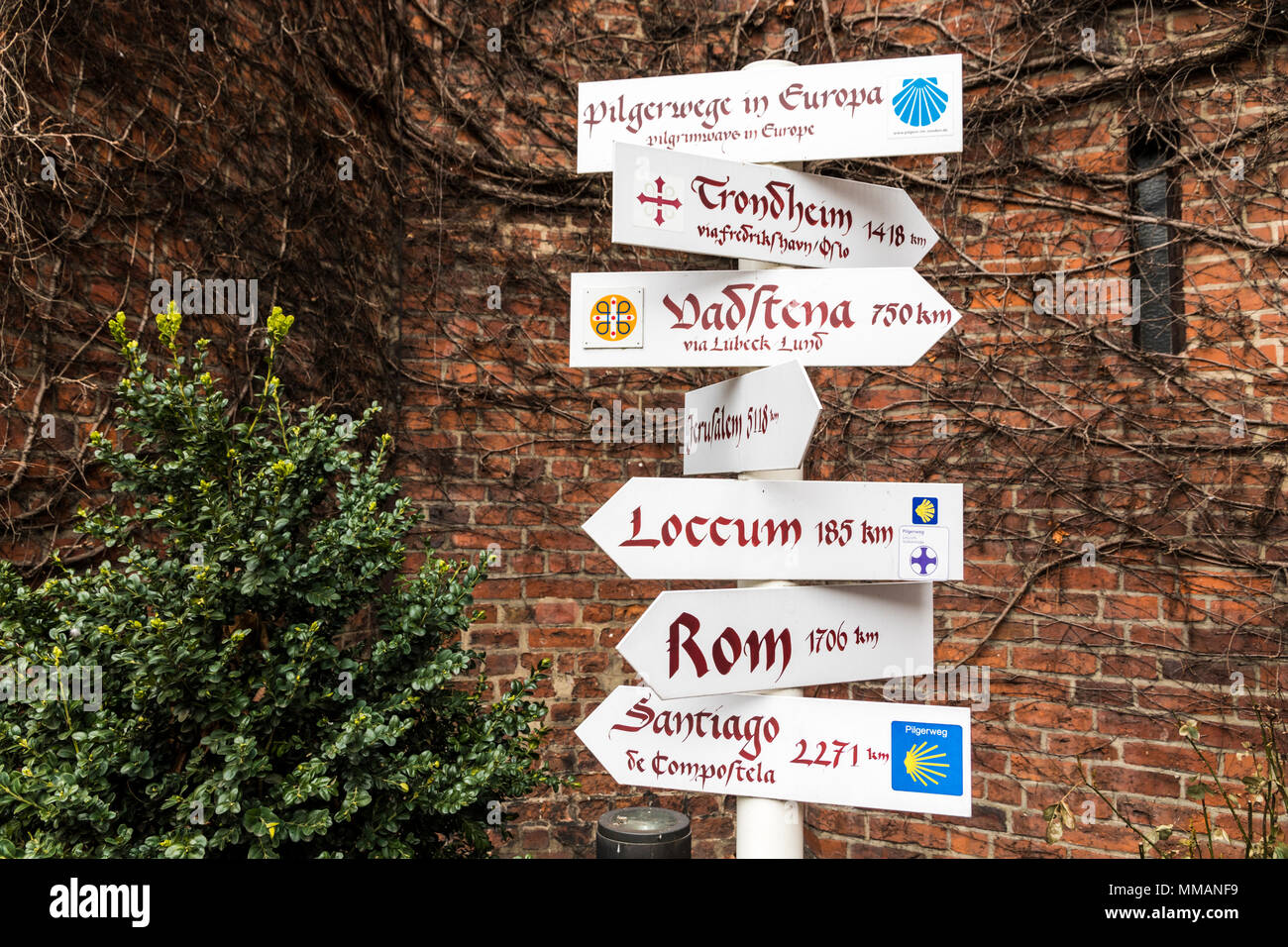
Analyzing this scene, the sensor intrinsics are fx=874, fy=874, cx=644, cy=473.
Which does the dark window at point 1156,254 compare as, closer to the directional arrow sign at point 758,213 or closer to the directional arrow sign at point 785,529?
the directional arrow sign at point 758,213

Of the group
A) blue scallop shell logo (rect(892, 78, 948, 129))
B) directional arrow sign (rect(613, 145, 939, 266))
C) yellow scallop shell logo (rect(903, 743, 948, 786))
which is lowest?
yellow scallop shell logo (rect(903, 743, 948, 786))

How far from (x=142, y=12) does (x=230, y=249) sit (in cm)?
67

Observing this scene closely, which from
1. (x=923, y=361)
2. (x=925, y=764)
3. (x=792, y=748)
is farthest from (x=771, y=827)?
(x=923, y=361)

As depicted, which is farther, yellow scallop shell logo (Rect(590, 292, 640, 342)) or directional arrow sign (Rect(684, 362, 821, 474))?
yellow scallop shell logo (Rect(590, 292, 640, 342))

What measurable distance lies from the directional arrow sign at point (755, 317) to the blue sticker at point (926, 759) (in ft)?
2.23

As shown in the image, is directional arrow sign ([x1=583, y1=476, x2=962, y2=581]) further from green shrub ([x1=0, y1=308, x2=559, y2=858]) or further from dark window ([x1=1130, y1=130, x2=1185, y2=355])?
dark window ([x1=1130, y1=130, x2=1185, y2=355])

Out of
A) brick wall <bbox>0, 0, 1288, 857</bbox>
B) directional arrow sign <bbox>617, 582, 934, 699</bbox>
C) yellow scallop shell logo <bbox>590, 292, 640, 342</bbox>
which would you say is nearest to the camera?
directional arrow sign <bbox>617, 582, 934, 699</bbox>

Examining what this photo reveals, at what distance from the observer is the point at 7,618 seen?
5.87ft

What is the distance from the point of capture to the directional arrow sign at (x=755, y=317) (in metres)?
1.65

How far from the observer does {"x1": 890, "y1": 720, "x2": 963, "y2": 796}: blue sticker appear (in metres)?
1.56

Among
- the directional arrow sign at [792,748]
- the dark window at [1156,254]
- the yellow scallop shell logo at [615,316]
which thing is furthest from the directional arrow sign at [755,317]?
the dark window at [1156,254]

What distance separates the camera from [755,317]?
5.63 ft

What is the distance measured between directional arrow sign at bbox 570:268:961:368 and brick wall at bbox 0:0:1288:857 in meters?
1.49

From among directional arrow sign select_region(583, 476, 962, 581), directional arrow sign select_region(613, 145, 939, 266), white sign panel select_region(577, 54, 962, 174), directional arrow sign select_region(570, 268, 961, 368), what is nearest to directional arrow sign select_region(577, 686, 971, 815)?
directional arrow sign select_region(583, 476, 962, 581)
